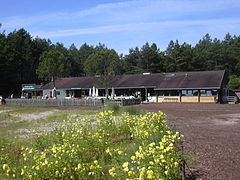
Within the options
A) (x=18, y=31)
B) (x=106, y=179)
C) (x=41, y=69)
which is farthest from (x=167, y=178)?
(x=18, y=31)

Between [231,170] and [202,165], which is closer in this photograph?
[231,170]

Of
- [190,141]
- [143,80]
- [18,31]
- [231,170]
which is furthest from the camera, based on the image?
[18,31]

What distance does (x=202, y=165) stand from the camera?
627 cm

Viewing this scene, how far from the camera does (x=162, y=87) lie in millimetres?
38719

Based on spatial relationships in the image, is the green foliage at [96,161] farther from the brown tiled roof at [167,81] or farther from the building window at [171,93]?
the building window at [171,93]

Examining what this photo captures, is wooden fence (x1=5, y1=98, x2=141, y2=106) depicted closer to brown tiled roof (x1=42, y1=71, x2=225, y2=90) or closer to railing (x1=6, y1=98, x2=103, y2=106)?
railing (x1=6, y1=98, x2=103, y2=106)

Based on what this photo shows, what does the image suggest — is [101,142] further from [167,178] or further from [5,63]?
[5,63]

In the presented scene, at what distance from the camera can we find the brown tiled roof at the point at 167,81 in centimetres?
3712

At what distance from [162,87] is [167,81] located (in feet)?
8.54

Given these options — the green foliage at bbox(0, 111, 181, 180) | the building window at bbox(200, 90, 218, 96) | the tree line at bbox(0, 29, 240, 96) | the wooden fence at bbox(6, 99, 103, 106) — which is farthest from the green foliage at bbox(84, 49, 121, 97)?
the green foliage at bbox(0, 111, 181, 180)

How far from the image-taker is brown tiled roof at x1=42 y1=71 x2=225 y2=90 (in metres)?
37.1

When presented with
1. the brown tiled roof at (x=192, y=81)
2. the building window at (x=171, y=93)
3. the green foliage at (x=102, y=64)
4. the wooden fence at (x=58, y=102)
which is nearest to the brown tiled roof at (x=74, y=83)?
the green foliage at (x=102, y=64)

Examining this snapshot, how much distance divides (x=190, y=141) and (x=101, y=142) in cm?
381

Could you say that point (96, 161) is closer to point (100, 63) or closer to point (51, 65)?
point (100, 63)
